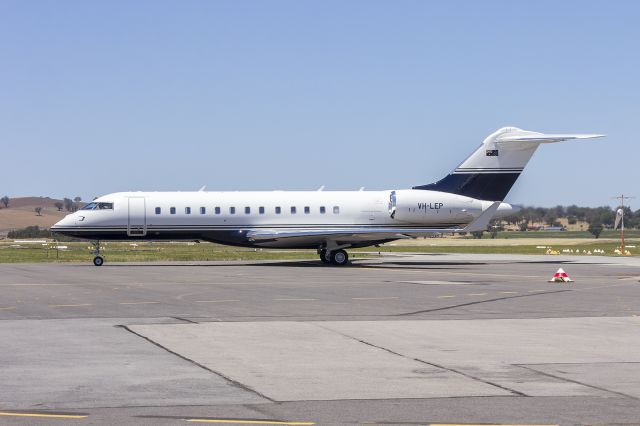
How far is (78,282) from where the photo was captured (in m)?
31.8

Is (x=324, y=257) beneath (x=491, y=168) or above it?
beneath

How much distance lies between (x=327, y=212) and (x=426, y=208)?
462 centimetres

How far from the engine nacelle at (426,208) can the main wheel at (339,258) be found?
2881 millimetres

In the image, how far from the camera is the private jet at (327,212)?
43.8m

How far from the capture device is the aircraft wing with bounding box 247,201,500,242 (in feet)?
142

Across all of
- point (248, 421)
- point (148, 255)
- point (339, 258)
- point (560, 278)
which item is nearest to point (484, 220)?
point (339, 258)

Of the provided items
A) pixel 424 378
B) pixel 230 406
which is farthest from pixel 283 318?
pixel 230 406

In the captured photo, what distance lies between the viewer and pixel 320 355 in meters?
14.1

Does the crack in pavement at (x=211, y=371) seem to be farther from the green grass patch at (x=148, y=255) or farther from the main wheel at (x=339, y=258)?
the green grass patch at (x=148, y=255)

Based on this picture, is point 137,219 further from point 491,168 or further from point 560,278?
point 560,278

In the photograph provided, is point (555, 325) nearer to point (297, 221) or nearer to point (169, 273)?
point (169, 273)

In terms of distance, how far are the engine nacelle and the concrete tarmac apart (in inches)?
626

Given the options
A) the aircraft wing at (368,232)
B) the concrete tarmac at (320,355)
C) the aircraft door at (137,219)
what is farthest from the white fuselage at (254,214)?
the concrete tarmac at (320,355)

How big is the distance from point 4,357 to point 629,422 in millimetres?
8721
